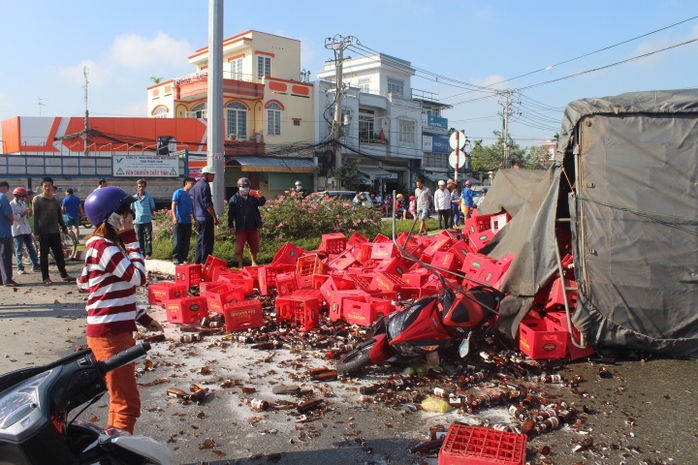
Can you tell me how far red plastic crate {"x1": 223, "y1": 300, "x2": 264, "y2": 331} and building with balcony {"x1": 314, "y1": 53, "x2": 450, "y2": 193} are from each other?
35451 millimetres

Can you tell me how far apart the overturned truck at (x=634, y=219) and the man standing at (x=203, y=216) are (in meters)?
6.49

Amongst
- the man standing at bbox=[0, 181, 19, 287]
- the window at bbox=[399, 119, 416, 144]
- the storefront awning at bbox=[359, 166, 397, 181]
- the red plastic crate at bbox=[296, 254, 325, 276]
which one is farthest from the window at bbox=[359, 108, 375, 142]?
the red plastic crate at bbox=[296, 254, 325, 276]

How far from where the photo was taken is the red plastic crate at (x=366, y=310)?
6.80 meters

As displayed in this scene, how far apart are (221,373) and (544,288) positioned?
3738 millimetres

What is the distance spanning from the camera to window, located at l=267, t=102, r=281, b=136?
4238 centimetres

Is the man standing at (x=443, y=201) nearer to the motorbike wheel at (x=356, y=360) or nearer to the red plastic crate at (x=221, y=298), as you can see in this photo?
the red plastic crate at (x=221, y=298)

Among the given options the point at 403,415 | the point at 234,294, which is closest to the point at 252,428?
the point at 403,415

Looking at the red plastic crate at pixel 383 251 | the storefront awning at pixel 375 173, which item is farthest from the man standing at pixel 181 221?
the storefront awning at pixel 375 173

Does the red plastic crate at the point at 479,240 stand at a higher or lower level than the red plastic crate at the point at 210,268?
higher

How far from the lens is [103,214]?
3805 millimetres

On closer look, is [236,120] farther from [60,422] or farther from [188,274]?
[60,422]

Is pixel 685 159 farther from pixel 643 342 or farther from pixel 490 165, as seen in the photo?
pixel 490 165

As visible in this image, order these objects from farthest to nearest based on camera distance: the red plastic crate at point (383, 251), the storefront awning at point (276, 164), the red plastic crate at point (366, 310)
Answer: the storefront awning at point (276, 164) → the red plastic crate at point (383, 251) → the red plastic crate at point (366, 310)

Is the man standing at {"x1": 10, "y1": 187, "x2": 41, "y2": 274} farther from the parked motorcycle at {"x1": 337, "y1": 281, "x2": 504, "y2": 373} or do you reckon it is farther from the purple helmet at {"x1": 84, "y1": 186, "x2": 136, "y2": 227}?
the parked motorcycle at {"x1": 337, "y1": 281, "x2": 504, "y2": 373}
